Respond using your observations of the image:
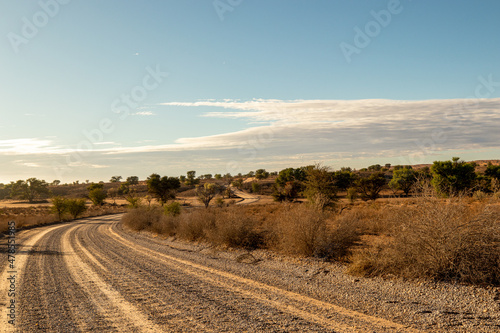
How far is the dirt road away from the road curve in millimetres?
20

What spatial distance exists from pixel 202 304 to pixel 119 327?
1929 mm

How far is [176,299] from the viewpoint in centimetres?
810

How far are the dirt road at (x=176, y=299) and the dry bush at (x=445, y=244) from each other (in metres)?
2.28

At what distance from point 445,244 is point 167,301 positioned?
7.25 meters

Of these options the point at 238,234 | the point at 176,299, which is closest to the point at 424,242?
the point at 176,299

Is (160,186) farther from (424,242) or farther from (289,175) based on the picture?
(424,242)

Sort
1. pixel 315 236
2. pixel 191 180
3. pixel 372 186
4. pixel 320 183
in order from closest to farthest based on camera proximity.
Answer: pixel 315 236, pixel 320 183, pixel 372 186, pixel 191 180

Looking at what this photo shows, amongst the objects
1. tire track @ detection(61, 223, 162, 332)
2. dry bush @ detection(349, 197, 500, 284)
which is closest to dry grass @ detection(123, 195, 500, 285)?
dry bush @ detection(349, 197, 500, 284)

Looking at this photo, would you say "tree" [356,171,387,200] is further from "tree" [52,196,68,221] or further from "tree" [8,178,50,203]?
"tree" [8,178,50,203]

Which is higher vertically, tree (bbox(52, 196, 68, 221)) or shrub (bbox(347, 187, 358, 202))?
tree (bbox(52, 196, 68, 221))

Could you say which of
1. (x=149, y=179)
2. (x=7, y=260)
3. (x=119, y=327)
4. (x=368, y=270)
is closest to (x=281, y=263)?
(x=368, y=270)

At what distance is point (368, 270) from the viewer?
31.0 feet

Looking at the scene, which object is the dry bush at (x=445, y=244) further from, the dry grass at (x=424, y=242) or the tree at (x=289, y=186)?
the tree at (x=289, y=186)

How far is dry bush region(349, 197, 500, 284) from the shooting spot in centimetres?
781
